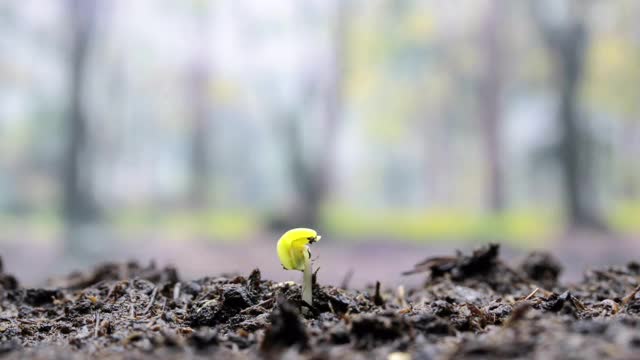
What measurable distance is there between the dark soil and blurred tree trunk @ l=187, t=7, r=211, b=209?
20.6 metres

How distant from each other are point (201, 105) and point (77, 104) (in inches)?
574

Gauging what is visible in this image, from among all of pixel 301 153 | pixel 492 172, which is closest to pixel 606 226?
pixel 492 172

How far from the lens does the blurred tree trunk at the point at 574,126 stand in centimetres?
1450

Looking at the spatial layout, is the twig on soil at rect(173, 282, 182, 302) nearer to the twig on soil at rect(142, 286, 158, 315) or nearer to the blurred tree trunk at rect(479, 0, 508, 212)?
the twig on soil at rect(142, 286, 158, 315)

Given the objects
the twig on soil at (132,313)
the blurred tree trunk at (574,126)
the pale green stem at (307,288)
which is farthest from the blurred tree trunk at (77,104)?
the pale green stem at (307,288)

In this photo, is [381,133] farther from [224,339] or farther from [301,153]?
[224,339]

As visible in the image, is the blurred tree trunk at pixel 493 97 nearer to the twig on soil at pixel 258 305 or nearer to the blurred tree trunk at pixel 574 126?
the blurred tree trunk at pixel 574 126

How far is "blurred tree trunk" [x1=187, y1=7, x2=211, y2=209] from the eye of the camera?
25.5 m

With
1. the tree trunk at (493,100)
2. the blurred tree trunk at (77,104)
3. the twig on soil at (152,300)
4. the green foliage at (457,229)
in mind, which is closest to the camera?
the twig on soil at (152,300)

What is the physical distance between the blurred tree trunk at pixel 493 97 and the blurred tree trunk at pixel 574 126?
4.05 m

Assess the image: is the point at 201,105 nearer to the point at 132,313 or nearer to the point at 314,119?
the point at 314,119

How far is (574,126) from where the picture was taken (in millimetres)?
14602

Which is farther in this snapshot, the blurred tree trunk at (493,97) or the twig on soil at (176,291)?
the blurred tree trunk at (493,97)

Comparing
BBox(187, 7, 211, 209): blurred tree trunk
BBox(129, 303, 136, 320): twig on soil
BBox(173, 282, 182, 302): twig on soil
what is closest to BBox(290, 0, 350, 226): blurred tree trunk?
BBox(187, 7, 211, 209): blurred tree trunk
